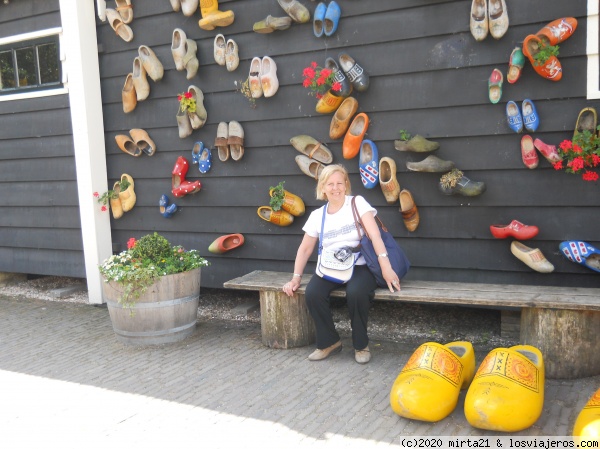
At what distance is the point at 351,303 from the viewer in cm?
357

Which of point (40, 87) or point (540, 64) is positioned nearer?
point (540, 64)

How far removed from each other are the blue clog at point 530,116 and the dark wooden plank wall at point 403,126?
0.07 m

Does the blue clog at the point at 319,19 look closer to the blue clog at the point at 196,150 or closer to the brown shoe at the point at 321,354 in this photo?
the blue clog at the point at 196,150

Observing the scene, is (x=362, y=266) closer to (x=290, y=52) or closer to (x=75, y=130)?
(x=290, y=52)

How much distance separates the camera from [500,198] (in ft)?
12.6

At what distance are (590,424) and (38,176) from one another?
Result: 5091mm

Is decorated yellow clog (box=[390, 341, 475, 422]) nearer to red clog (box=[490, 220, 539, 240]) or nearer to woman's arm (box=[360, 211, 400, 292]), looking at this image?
woman's arm (box=[360, 211, 400, 292])

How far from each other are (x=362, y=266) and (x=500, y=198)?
3.26ft

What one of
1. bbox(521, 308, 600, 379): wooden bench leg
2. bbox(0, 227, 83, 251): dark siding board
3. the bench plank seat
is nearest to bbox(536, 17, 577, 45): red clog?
the bench plank seat

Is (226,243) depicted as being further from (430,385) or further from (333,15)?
(430,385)

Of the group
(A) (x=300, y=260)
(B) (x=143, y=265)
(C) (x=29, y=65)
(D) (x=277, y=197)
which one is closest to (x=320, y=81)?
(D) (x=277, y=197)

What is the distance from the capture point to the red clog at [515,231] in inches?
146

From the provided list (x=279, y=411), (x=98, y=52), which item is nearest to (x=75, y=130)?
(x=98, y=52)

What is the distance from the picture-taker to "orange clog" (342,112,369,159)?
4.14 m
